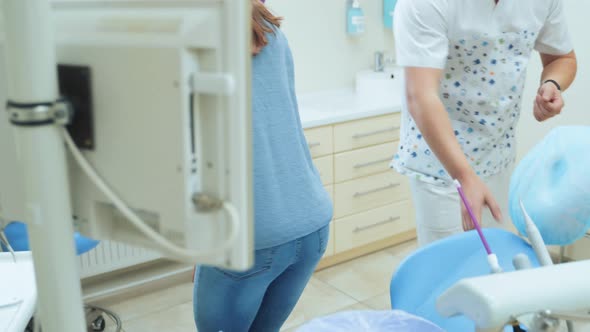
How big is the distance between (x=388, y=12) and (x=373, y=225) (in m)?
1.21

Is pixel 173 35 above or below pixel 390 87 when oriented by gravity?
above

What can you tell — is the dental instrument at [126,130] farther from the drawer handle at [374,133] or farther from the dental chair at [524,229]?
the drawer handle at [374,133]

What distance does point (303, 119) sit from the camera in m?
2.96

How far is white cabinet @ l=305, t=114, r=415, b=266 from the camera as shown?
3082 mm

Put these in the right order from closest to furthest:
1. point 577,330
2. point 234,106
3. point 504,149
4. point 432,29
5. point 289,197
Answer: point 234,106, point 577,330, point 289,197, point 432,29, point 504,149

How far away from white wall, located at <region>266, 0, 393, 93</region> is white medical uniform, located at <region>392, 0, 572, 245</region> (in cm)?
165

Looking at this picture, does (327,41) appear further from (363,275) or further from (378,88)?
(363,275)

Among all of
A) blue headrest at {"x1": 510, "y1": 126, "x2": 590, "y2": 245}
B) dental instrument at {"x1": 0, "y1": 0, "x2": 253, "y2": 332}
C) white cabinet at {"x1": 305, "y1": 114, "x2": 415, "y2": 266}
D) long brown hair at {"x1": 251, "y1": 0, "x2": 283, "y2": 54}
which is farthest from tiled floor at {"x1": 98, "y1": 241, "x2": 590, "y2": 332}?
dental instrument at {"x1": 0, "y1": 0, "x2": 253, "y2": 332}

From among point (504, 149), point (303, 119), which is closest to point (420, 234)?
point (504, 149)

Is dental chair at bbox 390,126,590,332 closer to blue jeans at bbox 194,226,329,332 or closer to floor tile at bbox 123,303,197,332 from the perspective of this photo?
blue jeans at bbox 194,226,329,332

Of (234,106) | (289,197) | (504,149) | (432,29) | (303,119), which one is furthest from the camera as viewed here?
(303,119)

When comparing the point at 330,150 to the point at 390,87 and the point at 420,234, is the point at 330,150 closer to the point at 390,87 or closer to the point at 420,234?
the point at 390,87

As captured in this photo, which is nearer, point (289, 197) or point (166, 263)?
point (289, 197)

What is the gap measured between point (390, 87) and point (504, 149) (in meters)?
1.63
